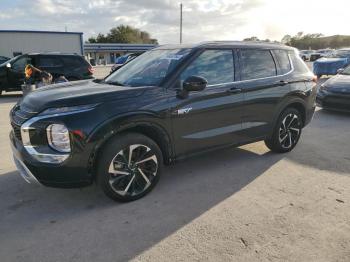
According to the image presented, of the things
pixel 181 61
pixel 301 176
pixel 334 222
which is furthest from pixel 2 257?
pixel 301 176

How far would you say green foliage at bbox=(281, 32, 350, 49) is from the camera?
99750mm

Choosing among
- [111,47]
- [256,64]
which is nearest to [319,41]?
[111,47]

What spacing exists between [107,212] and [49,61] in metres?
11.5

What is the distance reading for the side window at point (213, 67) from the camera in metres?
4.57

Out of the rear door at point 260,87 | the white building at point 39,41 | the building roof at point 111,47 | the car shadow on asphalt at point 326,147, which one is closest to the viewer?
the rear door at point 260,87

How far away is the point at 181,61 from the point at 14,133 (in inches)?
85.0

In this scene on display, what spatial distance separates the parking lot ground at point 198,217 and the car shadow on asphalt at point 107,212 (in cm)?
1

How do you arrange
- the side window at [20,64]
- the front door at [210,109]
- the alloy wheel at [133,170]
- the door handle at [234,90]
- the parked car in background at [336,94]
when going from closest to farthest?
the alloy wheel at [133,170], the front door at [210,109], the door handle at [234,90], the parked car in background at [336,94], the side window at [20,64]

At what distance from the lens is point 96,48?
65.7 meters

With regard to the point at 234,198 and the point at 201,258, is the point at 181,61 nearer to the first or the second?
the point at 234,198

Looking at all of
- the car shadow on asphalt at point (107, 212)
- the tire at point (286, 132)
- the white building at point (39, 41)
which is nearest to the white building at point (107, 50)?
the white building at point (39, 41)

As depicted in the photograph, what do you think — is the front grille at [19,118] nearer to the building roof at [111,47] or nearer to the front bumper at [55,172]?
the front bumper at [55,172]

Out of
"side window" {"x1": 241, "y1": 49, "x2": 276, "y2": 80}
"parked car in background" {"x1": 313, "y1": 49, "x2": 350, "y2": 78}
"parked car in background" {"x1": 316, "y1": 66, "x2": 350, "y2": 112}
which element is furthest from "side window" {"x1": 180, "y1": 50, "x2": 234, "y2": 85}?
"parked car in background" {"x1": 313, "y1": 49, "x2": 350, "y2": 78}

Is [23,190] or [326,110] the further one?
[326,110]
